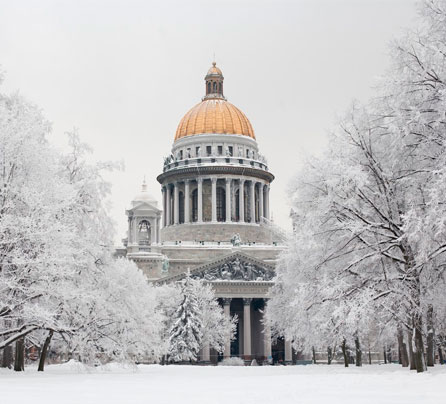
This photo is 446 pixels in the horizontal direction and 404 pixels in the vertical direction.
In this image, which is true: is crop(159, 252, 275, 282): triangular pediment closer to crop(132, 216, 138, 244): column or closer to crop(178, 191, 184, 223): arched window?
crop(132, 216, 138, 244): column

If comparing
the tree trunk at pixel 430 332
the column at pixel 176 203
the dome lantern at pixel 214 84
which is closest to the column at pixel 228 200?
the column at pixel 176 203

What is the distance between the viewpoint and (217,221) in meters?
96.5

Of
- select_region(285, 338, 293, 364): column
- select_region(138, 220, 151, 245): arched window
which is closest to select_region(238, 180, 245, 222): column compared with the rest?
select_region(138, 220, 151, 245): arched window

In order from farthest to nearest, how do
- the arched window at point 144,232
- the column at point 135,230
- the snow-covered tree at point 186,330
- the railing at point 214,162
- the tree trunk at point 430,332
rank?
the railing at point 214,162 < the arched window at point 144,232 < the column at point 135,230 < the snow-covered tree at point 186,330 < the tree trunk at point 430,332

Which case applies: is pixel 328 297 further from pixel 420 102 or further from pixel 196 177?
pixel 196 177

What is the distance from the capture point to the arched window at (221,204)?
98.1 meters

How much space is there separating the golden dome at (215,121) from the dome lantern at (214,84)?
289cm

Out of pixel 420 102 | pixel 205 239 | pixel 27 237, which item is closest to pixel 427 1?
pixel 420 102

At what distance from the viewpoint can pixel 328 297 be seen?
955 inches

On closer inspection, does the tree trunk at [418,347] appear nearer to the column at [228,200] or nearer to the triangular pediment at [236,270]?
the triangular pediment at [236,270]

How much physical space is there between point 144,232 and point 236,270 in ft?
45.5

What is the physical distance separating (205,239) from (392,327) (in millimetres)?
65941

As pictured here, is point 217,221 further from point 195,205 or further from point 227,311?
point 227,311

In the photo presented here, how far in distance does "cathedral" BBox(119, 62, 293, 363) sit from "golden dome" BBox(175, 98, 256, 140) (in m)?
0.14
